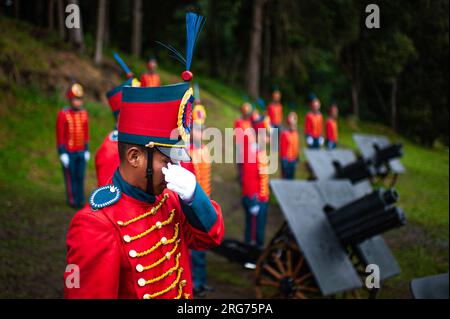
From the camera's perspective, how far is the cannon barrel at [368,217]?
16.1 feet

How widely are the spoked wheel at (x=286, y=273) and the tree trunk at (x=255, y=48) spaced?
15238 millimetres

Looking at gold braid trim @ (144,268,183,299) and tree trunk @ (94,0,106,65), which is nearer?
gold braid trim @ (144,268,183,299)

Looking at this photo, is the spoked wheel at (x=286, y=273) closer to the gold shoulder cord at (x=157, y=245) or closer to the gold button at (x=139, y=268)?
the gold shoulder cord at (x=157, y=245)

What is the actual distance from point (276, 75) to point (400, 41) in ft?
51.8

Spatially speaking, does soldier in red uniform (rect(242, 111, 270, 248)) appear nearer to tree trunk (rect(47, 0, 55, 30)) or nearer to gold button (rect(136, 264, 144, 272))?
gold button (rect(136, 264, 144, 272))

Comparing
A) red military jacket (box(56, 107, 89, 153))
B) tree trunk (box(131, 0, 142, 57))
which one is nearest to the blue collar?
red military jacket (box(56, 107, 89, 153))

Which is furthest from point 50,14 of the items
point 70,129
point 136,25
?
point 70,129

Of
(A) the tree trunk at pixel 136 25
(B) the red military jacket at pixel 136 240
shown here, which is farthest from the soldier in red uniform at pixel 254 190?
(A) the tree trunk at pixel 136 25

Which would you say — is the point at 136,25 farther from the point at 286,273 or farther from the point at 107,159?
the point at 107,159

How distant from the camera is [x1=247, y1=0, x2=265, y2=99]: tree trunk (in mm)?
19594

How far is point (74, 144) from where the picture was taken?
8109 mm

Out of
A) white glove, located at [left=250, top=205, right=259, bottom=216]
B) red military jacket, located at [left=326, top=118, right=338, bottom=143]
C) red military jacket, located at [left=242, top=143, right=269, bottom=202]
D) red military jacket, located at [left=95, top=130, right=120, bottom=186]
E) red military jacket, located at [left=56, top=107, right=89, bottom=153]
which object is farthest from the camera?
red military jacket, located at [left=326, top=118, right=338, bottom=143]
